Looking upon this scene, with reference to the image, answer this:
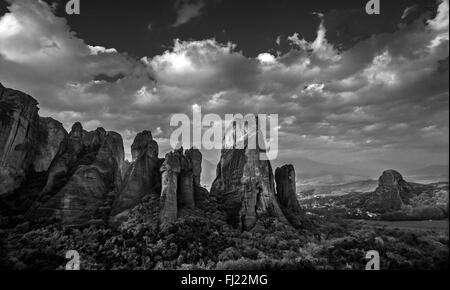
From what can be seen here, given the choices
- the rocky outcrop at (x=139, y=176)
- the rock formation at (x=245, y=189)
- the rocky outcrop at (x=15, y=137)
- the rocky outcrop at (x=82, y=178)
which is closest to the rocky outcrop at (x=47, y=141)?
the rocky outcrop at (x=15, y=137)

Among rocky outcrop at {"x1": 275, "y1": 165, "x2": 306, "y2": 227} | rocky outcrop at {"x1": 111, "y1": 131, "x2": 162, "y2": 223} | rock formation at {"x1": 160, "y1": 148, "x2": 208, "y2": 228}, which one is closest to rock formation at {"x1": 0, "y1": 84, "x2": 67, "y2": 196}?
rocky outcrop at {"x1": 111, "y1": 131, "x2": 162, "y2": 223}

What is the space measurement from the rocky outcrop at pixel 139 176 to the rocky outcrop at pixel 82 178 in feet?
8.29

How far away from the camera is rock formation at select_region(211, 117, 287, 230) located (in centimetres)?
5322

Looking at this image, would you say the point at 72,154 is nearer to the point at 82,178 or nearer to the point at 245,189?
the point at 82,178

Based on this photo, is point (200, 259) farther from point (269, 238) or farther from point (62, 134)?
point (62, 134)

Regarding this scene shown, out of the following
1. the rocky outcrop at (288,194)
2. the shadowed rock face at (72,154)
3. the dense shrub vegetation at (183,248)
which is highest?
the shadowed rock face at (72,154)

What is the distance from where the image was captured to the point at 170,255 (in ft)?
115

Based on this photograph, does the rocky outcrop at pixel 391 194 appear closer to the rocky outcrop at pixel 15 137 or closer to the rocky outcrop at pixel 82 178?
the rocky outcrop at pixel 82 178

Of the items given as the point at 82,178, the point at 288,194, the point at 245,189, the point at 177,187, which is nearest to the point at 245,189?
the point at 245,189

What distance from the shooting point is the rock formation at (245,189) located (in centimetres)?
5322

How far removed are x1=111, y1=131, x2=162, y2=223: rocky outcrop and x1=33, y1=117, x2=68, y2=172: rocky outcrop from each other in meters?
16.9

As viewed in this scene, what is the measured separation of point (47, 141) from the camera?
178 ft

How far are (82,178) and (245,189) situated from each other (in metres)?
29.7
